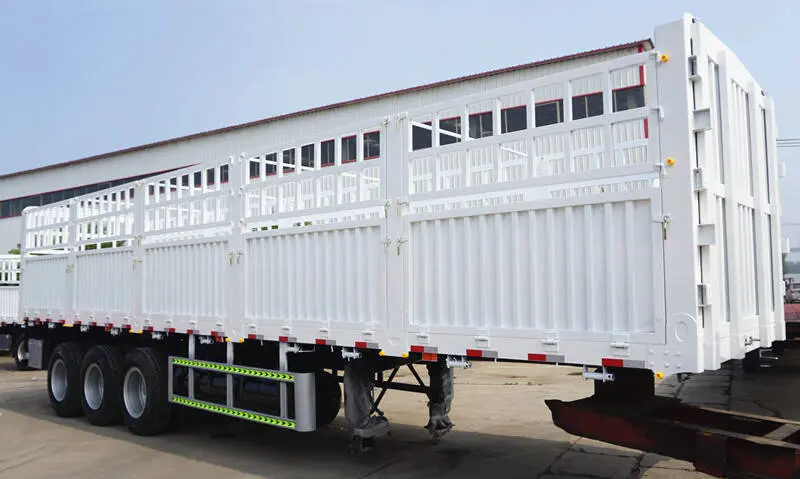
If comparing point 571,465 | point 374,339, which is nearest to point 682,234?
point 374,339

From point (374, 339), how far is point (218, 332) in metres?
2.49

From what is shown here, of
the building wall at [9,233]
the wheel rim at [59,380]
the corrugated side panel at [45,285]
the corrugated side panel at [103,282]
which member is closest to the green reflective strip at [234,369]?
the corrugated side panel at [103,282]

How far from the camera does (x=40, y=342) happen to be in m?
11.1

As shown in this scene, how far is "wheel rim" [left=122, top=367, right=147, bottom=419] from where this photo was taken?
8.80 m

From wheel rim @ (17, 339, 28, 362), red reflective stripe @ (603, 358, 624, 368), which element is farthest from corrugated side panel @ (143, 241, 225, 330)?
wheel rim @ (17, 339, 28, 362)

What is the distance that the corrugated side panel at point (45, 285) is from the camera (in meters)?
10.8

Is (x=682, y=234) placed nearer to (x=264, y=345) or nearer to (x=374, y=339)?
(x=374, y=339)

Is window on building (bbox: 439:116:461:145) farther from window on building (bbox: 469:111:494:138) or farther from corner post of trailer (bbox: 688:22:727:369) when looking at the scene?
corner post of trailer (bbox: 688:22:727:369)

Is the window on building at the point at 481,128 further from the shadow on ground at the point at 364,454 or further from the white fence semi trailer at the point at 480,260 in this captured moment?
the shadow on ground at the point at 364,454

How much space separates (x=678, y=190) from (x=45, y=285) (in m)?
10.6

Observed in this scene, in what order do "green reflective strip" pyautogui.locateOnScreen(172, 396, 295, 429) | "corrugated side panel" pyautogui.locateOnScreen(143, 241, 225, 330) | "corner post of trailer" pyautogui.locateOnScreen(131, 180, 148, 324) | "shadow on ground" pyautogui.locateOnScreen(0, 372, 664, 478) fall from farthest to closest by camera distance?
"corner post of trailer" pyautogui.locateOnScreen(131, 180, 148, 324)
"corrugated side panel" pyautogui.locateOnScreen(143, 241, 225, 330)
"green reflective strip" pyautogui.locateOnScreen(172, 396, 295, 429)
"shadow on ground" pyautogui.locateOnScreen(0, 372, 664, 478)

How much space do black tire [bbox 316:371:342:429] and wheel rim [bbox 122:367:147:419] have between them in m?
2.99

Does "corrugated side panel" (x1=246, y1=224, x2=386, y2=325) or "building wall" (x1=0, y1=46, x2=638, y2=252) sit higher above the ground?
"building wall" (x1=0, y1=46, x2=638, y2=252)

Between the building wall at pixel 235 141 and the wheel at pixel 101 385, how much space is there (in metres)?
5.71
